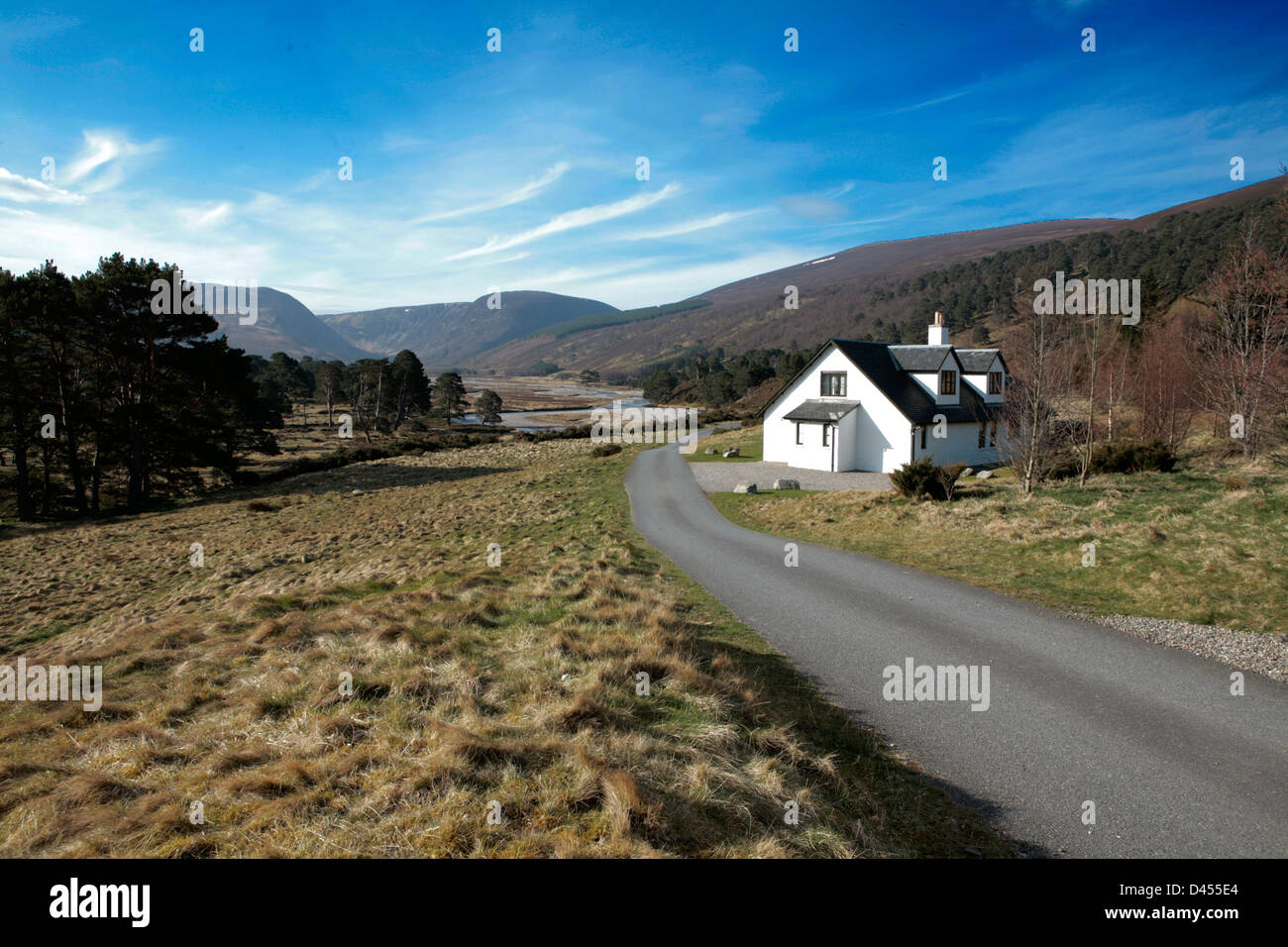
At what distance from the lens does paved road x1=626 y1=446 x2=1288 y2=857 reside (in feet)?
18.1

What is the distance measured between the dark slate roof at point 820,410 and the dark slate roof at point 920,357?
4612 millimetres

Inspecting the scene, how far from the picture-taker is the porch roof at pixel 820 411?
3488 cm

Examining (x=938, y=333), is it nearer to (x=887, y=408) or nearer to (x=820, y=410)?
(x=887, y=408)

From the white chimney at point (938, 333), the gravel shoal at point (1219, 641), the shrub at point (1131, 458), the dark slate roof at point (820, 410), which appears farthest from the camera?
the white chimney at point (938, 333)

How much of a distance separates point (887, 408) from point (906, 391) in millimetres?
2244

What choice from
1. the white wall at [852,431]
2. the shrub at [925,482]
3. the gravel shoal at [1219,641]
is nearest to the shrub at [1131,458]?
the white wall at [852,431]

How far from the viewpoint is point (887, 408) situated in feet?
112

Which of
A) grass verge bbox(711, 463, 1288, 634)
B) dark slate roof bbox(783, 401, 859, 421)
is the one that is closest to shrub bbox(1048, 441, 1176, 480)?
grass verge bbox(711, 463, 1288, 634)

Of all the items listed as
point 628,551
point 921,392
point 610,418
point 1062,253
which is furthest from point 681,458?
point 1062,253

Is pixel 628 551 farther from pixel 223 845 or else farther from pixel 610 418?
pixel 610 418

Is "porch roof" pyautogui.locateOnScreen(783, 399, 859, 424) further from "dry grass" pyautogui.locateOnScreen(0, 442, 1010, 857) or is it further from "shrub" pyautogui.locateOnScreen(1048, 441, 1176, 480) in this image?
"dry grass" pyautogui.locateOnScreen(0, 442, 1010, 857)

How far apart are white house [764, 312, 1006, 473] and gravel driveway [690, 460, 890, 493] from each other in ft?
4.84

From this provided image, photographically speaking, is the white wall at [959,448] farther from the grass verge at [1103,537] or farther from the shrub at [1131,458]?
the grass verge at [1103,537]
